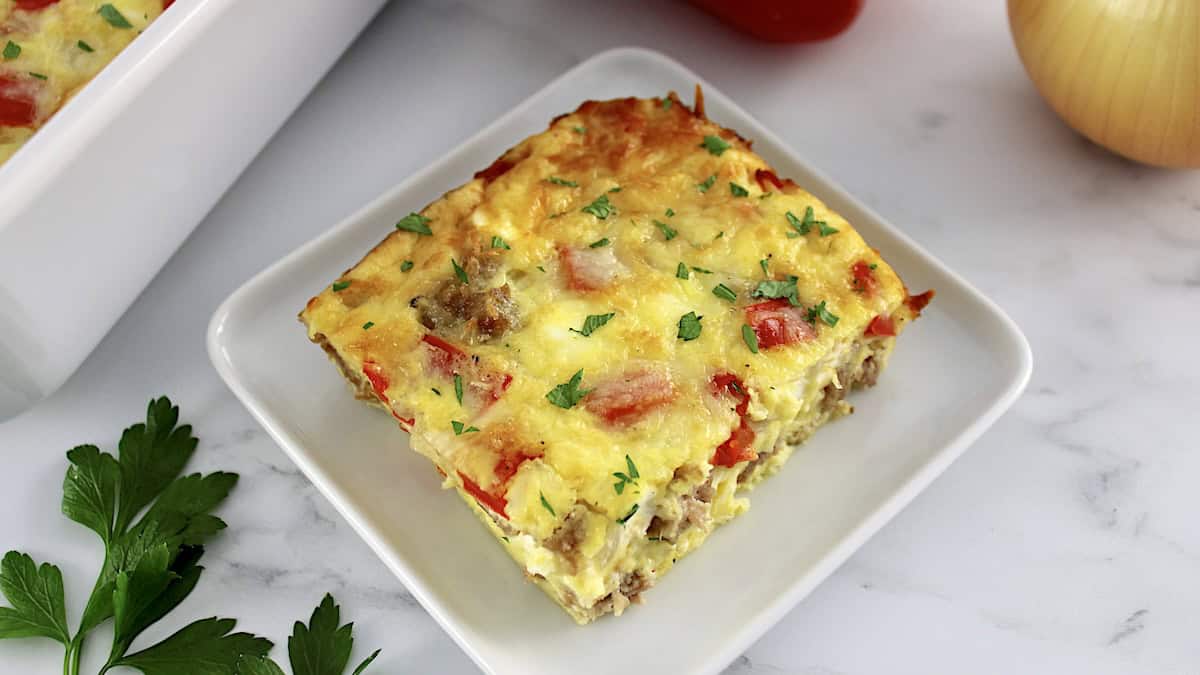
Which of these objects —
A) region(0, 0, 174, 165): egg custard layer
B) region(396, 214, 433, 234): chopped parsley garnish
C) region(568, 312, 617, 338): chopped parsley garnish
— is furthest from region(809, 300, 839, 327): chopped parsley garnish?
region(0, 0, 174, 165): egg custard layer

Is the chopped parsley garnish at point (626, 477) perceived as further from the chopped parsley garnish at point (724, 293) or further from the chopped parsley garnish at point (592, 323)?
the chopped parsley garnish at point (724, 293)

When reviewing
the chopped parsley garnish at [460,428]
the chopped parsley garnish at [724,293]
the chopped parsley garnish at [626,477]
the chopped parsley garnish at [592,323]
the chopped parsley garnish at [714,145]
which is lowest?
the chopped parsley garnish at [626,477]

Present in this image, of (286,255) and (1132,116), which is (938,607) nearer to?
(1132,116)

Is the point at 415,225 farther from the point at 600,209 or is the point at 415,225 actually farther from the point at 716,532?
the point at 716,532

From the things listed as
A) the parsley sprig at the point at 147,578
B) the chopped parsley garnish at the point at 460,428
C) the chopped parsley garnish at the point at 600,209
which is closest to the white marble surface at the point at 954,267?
the parsley sprig at the point at 147,578

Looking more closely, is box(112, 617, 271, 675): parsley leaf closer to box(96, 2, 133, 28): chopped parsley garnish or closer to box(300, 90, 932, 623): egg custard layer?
box(300, 90, 932, 623): egg custard layer

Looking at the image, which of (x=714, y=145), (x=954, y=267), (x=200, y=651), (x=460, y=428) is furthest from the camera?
(x=954, y=267)

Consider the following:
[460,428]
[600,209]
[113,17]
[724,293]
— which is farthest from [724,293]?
[113,17]
